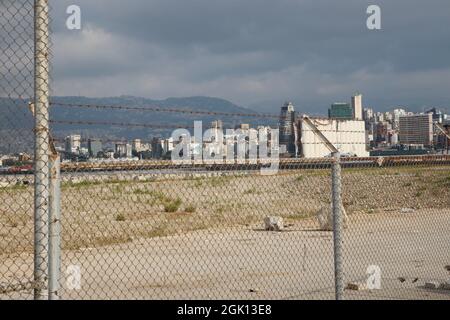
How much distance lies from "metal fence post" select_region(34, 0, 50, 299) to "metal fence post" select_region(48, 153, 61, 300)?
0.14ft

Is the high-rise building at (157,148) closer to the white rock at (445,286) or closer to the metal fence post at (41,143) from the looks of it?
the metal fence post at (41,143)

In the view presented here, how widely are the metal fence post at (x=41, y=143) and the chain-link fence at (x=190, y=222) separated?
0.03 ft

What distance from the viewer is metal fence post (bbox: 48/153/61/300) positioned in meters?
5.36

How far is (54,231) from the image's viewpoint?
5.40 m

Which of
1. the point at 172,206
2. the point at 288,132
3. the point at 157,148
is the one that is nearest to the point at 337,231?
the point at 288,132

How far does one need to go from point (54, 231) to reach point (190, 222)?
23.7 meters

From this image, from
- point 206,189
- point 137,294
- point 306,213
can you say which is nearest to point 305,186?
point 206,189

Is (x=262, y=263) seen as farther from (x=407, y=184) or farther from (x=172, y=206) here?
(x=407, y=184)

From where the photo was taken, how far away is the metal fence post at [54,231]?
536cm

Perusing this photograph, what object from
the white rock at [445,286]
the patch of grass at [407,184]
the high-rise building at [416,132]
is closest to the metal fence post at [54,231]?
the white rock at [445,286]

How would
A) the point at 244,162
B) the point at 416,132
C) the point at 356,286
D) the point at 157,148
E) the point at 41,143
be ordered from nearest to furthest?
the point at 41,143 < the point at 157,148 < the point at 244,162 < the point at 356,286 < the point at 416,132

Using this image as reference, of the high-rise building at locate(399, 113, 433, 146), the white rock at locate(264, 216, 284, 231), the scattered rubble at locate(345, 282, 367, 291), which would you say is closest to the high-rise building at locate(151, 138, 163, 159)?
the scattered rubble at locate(345, 282, 367, 291)
